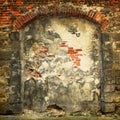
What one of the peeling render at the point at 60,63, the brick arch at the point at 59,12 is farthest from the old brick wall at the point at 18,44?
the peeling render at the point at 60,63

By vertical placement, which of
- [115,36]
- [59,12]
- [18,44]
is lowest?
[18,44]

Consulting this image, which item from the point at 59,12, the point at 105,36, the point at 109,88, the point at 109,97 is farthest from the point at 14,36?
the point at 109,97

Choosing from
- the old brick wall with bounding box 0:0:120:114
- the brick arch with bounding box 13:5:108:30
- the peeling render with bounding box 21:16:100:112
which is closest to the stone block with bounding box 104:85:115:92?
the old brick wall with bounding box 0:0:120:114

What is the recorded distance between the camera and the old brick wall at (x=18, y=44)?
7.20 meters

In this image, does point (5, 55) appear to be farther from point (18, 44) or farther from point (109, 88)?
point (109, 88)

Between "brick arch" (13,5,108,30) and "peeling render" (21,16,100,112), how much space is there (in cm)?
19

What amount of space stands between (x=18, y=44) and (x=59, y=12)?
1177mm

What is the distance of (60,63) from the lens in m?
7.39

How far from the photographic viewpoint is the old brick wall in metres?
7.20

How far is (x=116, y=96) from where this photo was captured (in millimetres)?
7258

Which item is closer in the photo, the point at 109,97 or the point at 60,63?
the point at 109,97

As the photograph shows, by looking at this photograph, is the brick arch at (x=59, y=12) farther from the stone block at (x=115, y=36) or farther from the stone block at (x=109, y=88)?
the stone block at (x=109, y=88)

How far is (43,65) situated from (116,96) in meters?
1.81

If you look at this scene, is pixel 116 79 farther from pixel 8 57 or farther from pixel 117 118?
pixel 8 57
